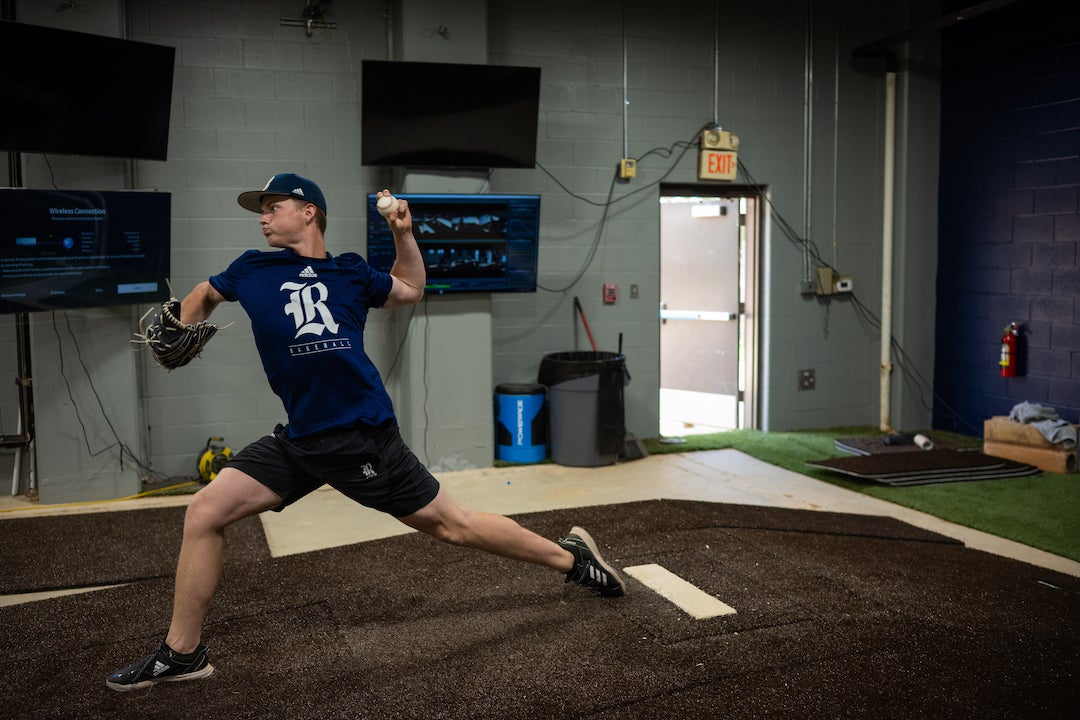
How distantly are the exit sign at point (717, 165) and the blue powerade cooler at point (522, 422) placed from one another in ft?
7.49

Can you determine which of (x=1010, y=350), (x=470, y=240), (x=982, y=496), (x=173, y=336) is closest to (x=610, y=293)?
(x=470, y=240)

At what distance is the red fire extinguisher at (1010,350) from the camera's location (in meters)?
7.36

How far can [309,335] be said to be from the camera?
117 inches

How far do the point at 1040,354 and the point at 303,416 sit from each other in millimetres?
6302

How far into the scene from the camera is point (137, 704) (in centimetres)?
289

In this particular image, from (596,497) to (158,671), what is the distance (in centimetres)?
335

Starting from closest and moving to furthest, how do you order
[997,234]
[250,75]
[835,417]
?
[250,75] < [997,234] < [835,417]

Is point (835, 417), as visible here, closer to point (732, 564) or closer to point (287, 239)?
point (732, 564)

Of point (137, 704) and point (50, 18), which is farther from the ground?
point (50, 18)

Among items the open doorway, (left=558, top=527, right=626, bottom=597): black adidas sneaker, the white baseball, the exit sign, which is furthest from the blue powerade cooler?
the white baseball

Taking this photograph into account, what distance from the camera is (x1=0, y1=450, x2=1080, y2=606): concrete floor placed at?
504 centimetres

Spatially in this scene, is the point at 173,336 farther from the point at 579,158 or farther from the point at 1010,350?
the point at 1010,350

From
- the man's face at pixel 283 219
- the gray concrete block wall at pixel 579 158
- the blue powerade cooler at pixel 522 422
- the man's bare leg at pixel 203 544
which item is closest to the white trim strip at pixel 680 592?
the man's bare leg at pixel 203 544

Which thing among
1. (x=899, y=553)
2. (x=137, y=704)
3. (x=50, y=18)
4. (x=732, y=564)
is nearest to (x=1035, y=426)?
(x=899, y=553)
